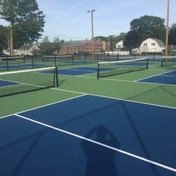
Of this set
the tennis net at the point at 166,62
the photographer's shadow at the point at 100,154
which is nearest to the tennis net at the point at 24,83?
the photographer's shadow at the point at 100,154

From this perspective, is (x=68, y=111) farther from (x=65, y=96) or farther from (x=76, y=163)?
(x=76, y=163)

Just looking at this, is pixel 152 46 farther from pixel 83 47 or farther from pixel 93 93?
pixel 93 93

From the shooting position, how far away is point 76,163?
400 centimetres

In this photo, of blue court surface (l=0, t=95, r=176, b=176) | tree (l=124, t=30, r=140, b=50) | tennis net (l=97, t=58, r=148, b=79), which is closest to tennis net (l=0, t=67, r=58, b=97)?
tennis net (l=97, t=58, r=148, b=79)

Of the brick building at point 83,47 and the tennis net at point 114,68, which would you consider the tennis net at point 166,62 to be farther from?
the brick building at point 83,47

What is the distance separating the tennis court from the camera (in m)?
3.89

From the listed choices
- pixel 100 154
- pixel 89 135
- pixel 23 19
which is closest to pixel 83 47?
pixel 23 19

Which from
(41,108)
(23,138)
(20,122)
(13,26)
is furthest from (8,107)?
(13,26)

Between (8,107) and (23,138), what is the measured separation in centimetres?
298

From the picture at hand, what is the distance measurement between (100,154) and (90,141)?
0.59 metres

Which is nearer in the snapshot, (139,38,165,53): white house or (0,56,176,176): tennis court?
(0,56,176,176): tennis court

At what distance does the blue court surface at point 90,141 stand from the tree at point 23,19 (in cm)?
4418

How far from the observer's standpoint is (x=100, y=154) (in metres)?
4.32

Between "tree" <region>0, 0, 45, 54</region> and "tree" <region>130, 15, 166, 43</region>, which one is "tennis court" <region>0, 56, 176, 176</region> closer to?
"tree" <region>0, 0, 45, 54</region>
